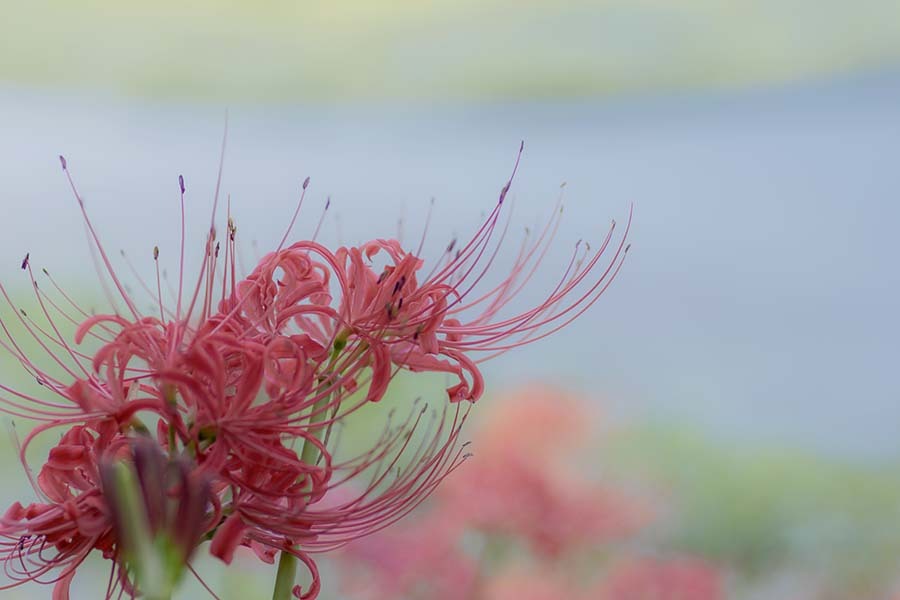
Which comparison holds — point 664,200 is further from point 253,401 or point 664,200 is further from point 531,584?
point 253,401

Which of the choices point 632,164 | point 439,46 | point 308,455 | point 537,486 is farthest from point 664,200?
point 308,455

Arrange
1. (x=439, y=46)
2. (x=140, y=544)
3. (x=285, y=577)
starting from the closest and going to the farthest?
(x=140, y=544)
(x=285, y=577)
(x=439, y=46)

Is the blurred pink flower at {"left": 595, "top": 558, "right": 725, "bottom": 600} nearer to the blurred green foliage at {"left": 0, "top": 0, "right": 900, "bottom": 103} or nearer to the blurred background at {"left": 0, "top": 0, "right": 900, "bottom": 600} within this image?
the blurred background at {"left": 0, "top": 0, "right": 900, "bottom": 600}

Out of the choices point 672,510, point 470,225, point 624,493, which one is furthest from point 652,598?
point 470,225

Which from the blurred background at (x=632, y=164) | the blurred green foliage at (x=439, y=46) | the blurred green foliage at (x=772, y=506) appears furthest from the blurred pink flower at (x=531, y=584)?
the blurred green foliage at (x=439, y=46)

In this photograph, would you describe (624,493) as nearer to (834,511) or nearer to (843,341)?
(834,511)

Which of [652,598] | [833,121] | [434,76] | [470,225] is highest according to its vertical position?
[833,121]

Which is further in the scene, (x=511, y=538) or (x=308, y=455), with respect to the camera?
(x=511, y=538)

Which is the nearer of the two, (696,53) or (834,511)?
(834,511)

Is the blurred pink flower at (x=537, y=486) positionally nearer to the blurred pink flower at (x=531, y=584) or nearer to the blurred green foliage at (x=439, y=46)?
the blurred pink flower at (x=531, y=584)
